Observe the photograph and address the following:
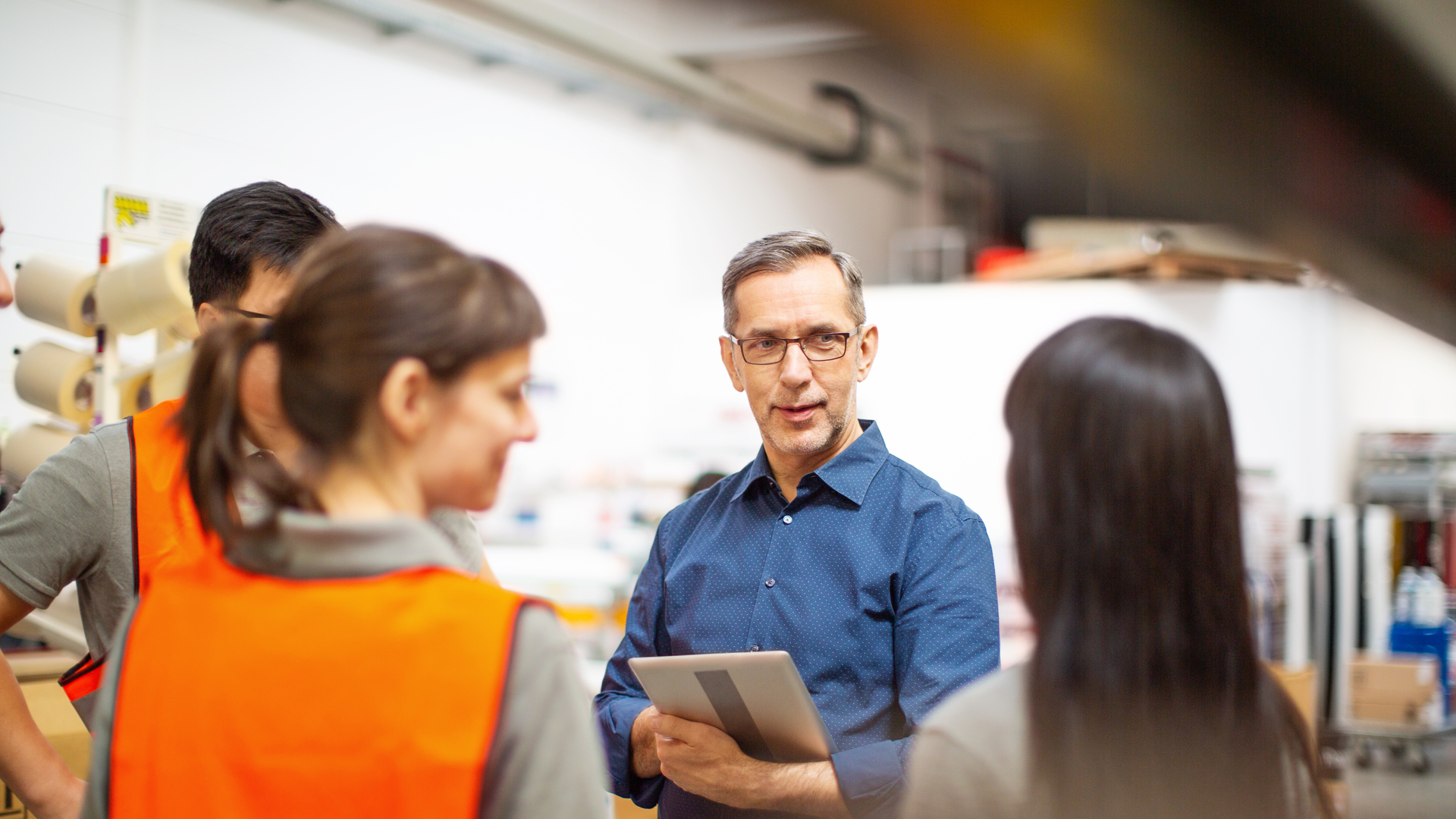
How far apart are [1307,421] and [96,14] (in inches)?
171

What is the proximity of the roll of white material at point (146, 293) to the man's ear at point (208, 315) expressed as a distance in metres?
0.99

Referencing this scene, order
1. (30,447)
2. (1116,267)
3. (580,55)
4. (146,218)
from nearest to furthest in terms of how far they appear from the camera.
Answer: (30,447)
(146,218)
(1116,267)
(580,55)

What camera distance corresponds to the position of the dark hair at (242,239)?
1.25 m

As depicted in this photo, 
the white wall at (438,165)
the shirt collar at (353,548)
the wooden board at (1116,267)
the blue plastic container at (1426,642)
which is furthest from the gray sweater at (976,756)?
the blue plastic container at (1426,642)

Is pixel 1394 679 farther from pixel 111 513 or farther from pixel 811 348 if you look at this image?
pixel 111 513

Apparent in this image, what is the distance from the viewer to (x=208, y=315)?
1.27 m

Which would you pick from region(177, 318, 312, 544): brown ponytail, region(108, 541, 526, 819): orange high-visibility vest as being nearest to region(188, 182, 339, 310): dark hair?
region(177, 318, 312, 544): brown ponytail

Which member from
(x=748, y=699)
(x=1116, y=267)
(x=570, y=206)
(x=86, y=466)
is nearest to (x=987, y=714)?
(x=748, y=699)

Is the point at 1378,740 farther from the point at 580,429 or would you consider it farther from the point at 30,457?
the point at 30,457

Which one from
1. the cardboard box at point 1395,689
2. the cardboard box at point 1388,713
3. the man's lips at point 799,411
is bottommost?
the cardboard box at point 1388,713

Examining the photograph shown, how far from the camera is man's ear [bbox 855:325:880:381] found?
5.42ft

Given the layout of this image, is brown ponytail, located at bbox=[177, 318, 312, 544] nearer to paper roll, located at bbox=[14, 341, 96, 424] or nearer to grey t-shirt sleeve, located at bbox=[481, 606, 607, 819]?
grey t-shirt sleeve, located at bbox=[481, 606, 607, 819]

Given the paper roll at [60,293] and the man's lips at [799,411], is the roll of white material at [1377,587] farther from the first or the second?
the paper roll at [60,293]

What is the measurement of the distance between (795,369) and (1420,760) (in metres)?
4.61
